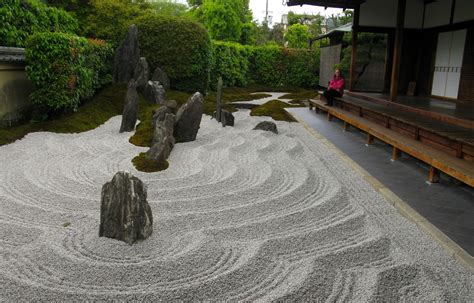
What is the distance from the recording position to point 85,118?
430 inches

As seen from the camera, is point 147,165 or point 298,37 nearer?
point 147,165

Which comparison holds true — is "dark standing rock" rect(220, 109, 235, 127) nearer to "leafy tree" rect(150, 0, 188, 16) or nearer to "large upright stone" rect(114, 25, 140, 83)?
"large upright stone" rect(114, 25, 140, 83)

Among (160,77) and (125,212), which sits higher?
(160,77)

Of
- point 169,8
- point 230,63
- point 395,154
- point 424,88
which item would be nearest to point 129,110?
point 395,154

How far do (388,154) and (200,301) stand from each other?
6085mm

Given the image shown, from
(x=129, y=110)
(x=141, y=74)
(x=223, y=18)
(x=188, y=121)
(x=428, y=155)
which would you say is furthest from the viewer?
(x=223, y=18)

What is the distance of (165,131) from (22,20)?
5971 mm

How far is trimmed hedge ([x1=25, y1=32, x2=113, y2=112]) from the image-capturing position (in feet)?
30.6

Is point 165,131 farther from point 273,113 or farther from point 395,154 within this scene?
point 273,113

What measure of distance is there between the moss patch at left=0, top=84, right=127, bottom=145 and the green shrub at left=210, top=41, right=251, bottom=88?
7.94 meters

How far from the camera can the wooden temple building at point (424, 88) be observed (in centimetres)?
616

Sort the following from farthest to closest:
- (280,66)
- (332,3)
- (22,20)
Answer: (280,66) → (332,3) → (22,20)

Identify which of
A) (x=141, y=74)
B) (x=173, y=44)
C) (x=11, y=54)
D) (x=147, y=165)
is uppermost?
(x=173, y=44)

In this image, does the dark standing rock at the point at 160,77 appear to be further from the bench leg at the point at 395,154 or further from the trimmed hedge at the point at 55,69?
the bench leg at the point at 395,154
